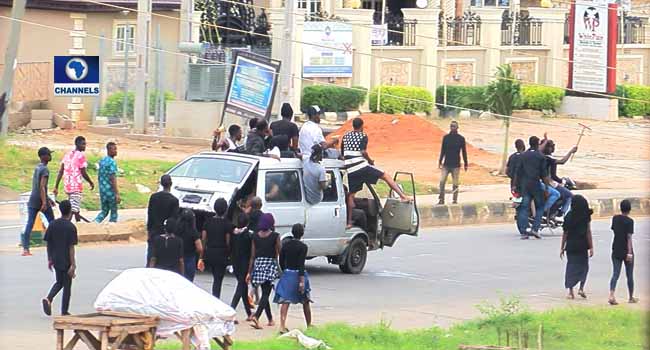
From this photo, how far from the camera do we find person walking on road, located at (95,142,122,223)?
2105 cm

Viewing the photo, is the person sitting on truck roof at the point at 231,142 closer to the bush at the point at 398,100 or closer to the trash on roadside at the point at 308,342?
the trash on roadside at the point at 308,342

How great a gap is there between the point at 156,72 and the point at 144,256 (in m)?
20.3

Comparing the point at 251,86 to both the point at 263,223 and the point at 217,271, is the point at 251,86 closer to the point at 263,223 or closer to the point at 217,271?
the point at 217,271

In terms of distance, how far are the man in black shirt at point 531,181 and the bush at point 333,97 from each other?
74.9ft

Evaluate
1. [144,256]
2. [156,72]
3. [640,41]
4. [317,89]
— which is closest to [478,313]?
[144,256]

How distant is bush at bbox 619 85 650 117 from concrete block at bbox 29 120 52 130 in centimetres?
2315

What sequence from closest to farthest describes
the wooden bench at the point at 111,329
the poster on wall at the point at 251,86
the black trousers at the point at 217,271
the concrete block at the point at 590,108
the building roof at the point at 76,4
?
1. the wooden bench at the point at 111,329
2. the black trousers at the point at 217,271
3. the poster on wall at the point at 251,86
4. the building roof at the point at 76,4
5. the concrete block at the point at 590,108

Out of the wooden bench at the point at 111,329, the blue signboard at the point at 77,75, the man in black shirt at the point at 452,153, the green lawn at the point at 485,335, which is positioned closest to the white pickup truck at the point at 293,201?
the green lawn at the point at 485,335

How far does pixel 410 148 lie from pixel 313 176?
22220 mm

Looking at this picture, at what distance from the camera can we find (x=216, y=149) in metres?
20.8

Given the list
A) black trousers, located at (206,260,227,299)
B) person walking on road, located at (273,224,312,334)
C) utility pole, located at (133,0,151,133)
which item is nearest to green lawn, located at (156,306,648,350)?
person walking on road, located at (273,224,312,334)

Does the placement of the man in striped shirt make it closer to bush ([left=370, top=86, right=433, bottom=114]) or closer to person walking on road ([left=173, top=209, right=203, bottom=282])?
person walking on road ([left=173, top=209, right=203, bottom=282])

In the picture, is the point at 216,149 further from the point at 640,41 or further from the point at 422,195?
the point at 640,41

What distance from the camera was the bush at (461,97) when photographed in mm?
50312
